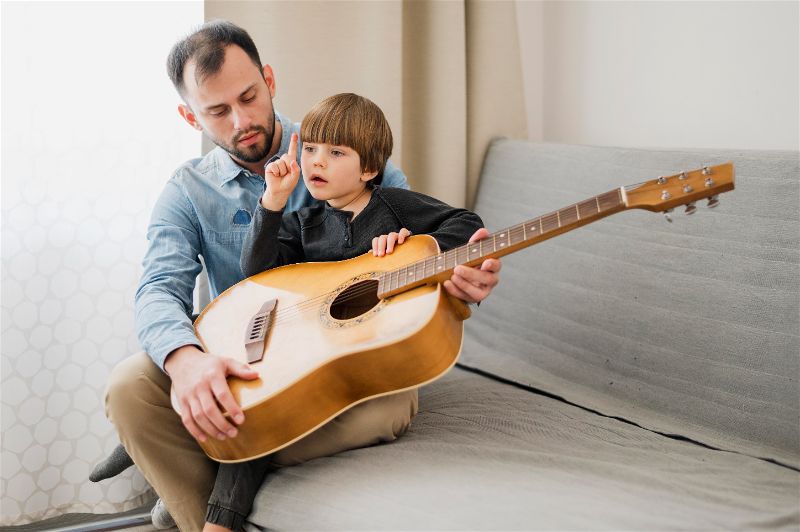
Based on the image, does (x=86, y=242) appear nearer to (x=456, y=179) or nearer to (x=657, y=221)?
(x=456, y=179)

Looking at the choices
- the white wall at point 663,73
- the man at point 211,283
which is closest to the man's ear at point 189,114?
the man at point 211,283

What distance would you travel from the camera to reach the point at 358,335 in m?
1.18

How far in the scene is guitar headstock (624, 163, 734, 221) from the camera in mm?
961

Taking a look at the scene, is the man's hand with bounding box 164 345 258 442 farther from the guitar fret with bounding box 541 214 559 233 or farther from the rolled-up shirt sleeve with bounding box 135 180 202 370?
the guitar fret with bounding box 541 214 559 233

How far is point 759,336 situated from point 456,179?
3.17 feet

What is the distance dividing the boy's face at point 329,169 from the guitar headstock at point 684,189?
58 cm

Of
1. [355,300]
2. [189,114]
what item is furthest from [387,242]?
[189,114]

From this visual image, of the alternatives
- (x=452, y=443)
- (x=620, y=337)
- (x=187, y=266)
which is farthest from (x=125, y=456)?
(x=620, y=337)

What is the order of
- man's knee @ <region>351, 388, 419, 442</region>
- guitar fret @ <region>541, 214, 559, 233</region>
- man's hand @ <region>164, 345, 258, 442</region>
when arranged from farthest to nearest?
man's knee @ <region>351, 388, 419, 442</region>, man's hand @ <region>164, 345, 258, 442</region>, guitar fret @ <region>541, 214, 559, 233</region>

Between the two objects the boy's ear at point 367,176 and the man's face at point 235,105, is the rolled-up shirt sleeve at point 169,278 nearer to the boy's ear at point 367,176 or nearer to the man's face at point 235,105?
the man's face at point 235,105

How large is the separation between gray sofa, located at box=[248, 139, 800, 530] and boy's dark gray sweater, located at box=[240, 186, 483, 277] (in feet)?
1.19

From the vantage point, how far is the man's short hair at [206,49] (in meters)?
1.48

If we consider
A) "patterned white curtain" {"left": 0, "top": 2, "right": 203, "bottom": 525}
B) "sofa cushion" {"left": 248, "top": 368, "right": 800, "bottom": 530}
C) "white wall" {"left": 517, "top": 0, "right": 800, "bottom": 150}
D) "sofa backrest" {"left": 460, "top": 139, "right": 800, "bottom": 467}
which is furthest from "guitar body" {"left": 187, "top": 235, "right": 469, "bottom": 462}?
"white wall" {"left": 517, "top": 0, "right": 800, "bottom": 150}

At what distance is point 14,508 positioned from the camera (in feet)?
5.86
